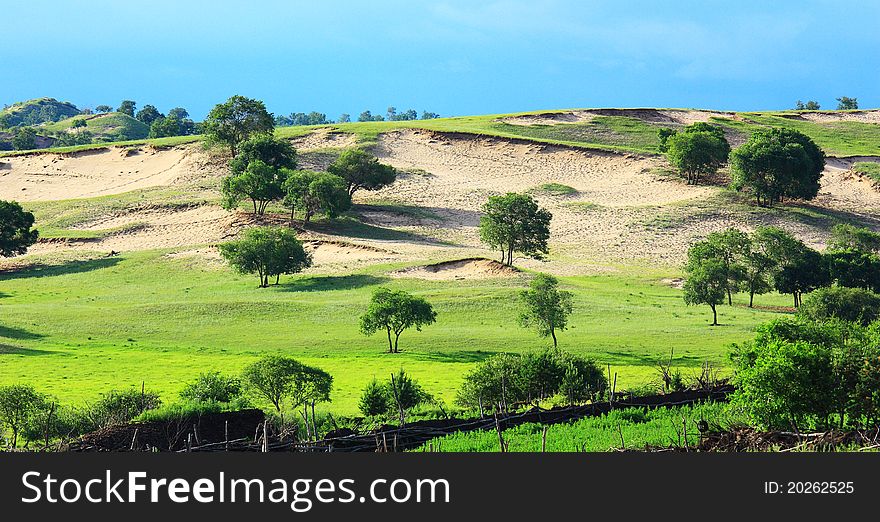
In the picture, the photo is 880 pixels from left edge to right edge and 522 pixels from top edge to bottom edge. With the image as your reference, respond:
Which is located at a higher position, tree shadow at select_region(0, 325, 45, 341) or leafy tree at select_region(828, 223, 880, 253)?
leafy tree at select_region(828, 223, 880, 253)

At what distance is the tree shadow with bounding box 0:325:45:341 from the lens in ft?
223

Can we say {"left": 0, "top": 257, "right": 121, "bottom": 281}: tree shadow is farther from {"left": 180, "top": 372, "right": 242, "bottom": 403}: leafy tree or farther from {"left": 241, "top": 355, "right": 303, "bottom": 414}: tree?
{"left": 241, "top": 355, "right": 303, "bottom": 414}: tree

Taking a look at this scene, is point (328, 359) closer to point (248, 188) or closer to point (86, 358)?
point (86, 358)

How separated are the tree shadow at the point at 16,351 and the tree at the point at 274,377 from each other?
23278 millimetres

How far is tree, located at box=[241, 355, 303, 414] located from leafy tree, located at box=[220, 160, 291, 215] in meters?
63.2

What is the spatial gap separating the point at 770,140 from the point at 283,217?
2279 inches

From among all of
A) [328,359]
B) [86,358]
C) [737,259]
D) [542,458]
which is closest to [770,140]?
[737,259]

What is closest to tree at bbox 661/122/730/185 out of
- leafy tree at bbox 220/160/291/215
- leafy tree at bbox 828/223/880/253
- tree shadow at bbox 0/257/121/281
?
leafy tree at bbox 828/223/880/253

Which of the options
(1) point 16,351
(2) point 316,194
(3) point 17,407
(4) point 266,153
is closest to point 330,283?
(2) point 316,194

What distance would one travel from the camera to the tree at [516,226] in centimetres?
9138

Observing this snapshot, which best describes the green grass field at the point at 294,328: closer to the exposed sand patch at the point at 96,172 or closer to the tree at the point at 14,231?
the tree at the point at 14,231

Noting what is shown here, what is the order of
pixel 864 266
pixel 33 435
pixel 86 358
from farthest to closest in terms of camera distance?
pixel 864 266, pixel 86 358, pixel 33 435

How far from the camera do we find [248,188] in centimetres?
10725

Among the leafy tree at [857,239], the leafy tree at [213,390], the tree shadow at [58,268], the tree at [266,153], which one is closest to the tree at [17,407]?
the leafy tree at [213,390]
